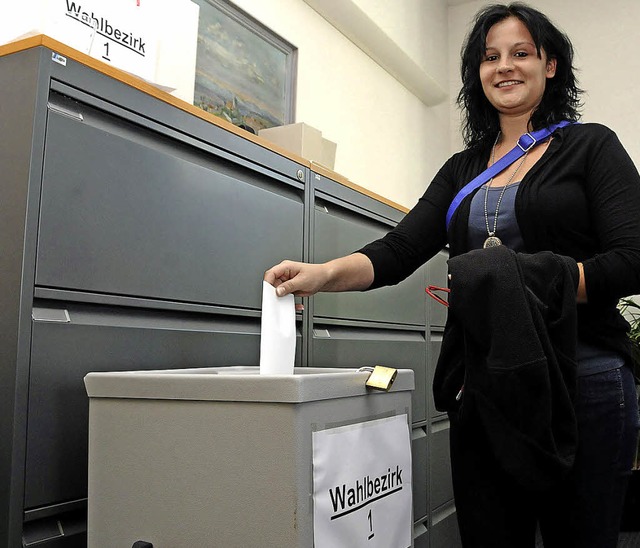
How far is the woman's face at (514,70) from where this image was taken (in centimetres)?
110

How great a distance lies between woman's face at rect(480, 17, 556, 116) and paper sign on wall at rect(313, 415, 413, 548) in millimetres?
565

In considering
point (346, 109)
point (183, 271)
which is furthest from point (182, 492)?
point (346, 109)

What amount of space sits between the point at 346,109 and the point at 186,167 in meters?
1.60

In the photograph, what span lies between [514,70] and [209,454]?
0.80 meters

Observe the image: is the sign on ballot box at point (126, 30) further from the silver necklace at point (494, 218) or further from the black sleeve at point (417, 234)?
the silver necklace at point (494, 218)

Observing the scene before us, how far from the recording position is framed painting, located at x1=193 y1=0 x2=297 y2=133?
1.95 m

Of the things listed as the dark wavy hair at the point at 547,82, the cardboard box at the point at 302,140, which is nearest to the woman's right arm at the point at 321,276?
the dark wavy hair at the point at 547,82

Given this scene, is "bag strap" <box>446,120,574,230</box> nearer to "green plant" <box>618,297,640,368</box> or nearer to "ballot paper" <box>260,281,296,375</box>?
"ballot paper" <box>260,281,296,375</box>

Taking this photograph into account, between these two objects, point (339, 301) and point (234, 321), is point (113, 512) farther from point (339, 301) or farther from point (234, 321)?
point (339, 301)

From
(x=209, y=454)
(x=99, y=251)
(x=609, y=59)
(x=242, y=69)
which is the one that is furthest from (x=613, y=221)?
(x=609, y=59)

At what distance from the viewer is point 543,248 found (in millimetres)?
989

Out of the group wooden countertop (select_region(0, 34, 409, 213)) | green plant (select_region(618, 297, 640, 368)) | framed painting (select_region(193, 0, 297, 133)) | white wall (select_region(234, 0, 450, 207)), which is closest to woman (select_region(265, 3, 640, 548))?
wooden countertop (select_region(0, 34, 409, 213))

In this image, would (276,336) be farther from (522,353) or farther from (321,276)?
(522,353)

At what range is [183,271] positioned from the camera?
119cm
